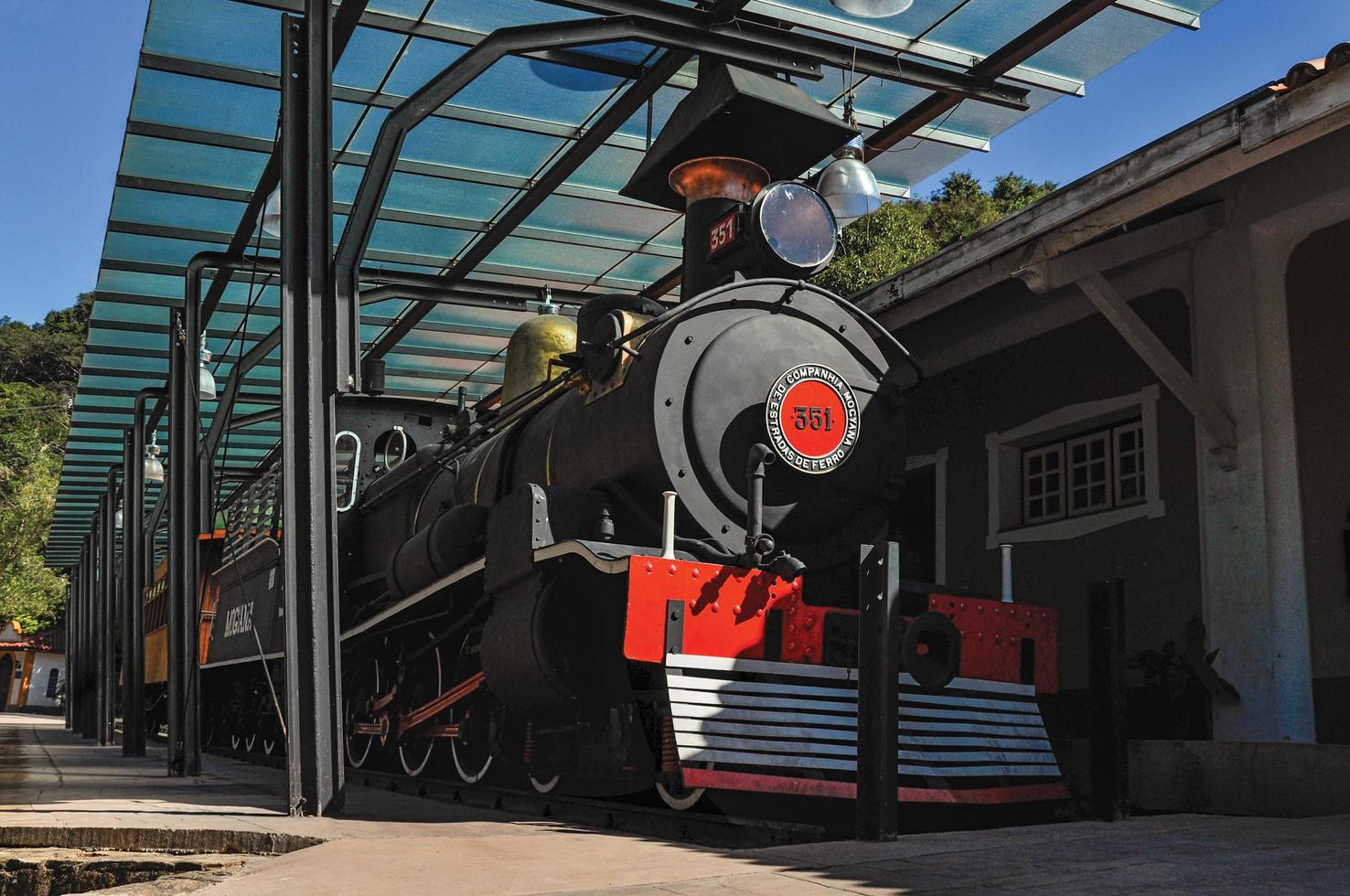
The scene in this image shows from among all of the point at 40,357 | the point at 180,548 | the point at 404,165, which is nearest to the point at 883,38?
the point at 404,165

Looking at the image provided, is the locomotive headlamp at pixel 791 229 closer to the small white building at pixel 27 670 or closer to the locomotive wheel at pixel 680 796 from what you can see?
the locomotive wheel at pixel 680 796

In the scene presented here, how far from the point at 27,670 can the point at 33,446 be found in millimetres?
12192

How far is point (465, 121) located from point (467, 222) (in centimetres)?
196

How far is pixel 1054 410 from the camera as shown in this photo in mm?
7773

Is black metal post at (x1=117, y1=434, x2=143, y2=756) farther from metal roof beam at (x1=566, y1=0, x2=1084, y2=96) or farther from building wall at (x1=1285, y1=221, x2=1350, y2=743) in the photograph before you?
building wall at (x1=1285, y1=221, x2=1350, y2=743)

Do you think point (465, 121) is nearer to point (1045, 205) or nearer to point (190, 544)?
point (190, 544)

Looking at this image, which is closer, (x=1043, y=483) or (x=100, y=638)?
(x=1043, y=483)

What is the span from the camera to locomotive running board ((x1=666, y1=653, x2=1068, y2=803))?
185 inches

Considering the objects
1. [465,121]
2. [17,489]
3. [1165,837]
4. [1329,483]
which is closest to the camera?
[1165,837]

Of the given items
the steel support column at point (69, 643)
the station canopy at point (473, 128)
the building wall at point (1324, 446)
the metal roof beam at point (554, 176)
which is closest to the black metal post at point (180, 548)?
the station canopy at point (473, 128)

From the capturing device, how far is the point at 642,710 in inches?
217

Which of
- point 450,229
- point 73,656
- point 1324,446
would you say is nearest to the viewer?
point 1324,446

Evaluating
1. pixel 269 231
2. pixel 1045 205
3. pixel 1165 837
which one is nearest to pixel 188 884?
pixel 1165 837

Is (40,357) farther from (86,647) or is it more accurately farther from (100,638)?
(100,638)
